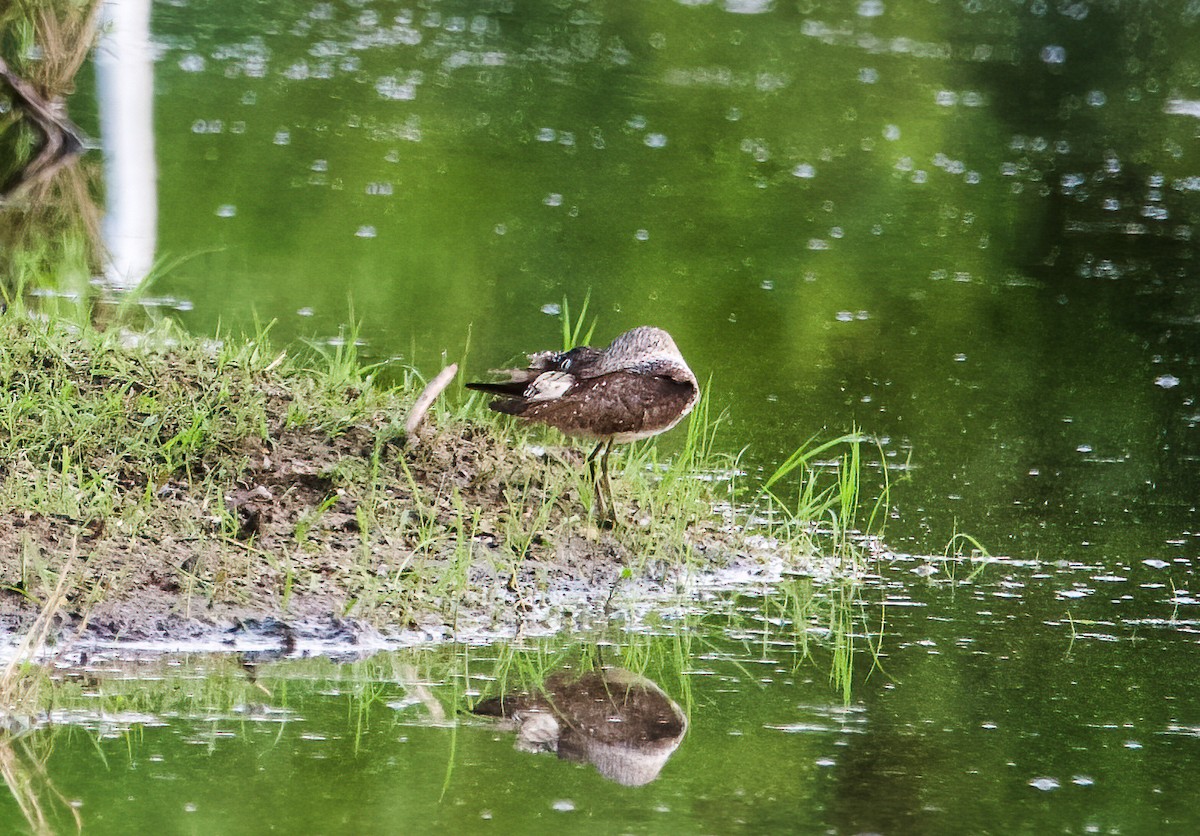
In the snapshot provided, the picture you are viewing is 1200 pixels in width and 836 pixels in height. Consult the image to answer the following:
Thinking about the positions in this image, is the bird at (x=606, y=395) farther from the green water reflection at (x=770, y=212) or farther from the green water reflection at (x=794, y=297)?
the green water reflection at (x=770, y=212)

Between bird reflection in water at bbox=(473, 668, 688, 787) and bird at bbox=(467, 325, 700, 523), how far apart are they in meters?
1.15

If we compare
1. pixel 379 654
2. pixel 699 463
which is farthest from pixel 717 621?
pixel 699 463

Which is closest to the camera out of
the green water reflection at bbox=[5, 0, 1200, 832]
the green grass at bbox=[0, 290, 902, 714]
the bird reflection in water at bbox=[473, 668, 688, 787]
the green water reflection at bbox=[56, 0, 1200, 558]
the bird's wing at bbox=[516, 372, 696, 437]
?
the green water reflection at bbox=[5, 0, 1200, 832]

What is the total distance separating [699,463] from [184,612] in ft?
8.45

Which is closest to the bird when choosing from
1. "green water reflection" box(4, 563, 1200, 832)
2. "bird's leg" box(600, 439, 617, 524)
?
"bird's leg" box(600, 439, 617, 524)

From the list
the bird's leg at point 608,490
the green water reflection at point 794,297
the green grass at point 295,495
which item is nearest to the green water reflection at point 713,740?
the green water reflection at point 794,297

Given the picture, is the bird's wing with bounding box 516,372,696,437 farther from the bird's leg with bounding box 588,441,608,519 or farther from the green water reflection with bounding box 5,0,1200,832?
the green water reflection with bounding box 5,0,1200,832

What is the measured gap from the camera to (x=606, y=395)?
597 centimetres

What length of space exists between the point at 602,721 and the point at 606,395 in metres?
1.56

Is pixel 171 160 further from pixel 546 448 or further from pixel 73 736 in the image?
pixel 73 736

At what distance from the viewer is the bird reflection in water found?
4410mm

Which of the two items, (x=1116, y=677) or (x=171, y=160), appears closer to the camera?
(x=1116, y=677)

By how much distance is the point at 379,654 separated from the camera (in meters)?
5.07

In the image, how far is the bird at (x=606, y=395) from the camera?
19.5 ft
